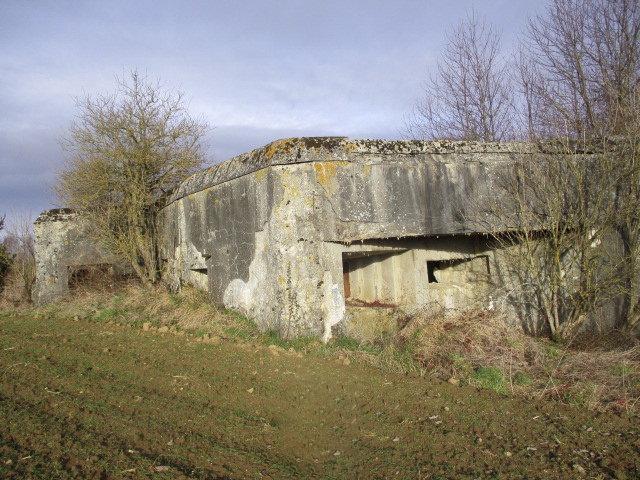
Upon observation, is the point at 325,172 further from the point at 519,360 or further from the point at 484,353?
the point at 519,360

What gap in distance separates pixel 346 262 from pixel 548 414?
13.4ft

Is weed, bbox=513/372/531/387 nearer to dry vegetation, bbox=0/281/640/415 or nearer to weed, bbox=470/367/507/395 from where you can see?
dry vegetation, bbox=0/281/640/415

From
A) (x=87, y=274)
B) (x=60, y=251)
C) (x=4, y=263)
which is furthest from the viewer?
(x=4, y=263)

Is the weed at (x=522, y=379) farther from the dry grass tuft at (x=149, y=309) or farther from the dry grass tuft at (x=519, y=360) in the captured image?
the dry grass tuft at (x=149, y=309)

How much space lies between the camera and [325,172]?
577 centimetres

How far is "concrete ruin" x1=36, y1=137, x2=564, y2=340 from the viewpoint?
18.8ft

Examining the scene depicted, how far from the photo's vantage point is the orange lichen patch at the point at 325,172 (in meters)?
5.76

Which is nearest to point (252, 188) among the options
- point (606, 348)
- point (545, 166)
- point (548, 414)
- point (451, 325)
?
point (451, 325)

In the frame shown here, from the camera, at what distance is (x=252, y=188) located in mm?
6133

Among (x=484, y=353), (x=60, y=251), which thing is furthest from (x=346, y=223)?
(x=60, y=251)

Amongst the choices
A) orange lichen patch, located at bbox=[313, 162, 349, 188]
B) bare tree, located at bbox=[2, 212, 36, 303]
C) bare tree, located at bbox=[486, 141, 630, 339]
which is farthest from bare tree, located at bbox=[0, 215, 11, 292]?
bare tree, located at bbox=[486, 141, 630, 339]

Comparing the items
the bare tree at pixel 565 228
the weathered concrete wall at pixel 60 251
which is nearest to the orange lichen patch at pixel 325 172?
the bare tree at pixel 565 228

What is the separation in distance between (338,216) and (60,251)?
20.2 ft

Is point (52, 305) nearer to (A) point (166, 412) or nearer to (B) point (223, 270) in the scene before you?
(B) point (223, 270)
